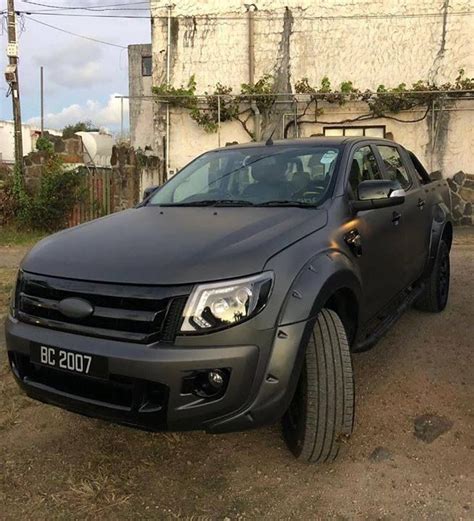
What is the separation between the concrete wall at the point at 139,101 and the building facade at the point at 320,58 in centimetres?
649

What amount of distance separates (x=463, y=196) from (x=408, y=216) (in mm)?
8858

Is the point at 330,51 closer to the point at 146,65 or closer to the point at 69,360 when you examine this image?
the point at 69,360

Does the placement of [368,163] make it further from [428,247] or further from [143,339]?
[143,339]

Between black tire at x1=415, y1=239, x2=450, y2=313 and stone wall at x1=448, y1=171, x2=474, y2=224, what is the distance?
294 inches

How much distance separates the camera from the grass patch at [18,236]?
417 inches

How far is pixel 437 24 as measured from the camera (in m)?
11.7

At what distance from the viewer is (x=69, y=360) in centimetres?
241

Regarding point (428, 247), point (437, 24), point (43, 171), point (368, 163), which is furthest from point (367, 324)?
point (437, 24)

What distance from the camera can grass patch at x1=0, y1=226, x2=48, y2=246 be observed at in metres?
10.6

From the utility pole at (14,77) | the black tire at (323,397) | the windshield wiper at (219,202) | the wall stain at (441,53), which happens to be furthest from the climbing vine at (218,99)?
the black tire at (323,397)

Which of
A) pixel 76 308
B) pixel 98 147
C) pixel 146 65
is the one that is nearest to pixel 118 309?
pixel 76 308

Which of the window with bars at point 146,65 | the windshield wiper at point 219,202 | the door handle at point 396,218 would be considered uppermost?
the window with bars at point 146,65

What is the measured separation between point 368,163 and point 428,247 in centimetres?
121

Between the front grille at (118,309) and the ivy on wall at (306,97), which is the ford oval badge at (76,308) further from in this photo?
the ivy on wall at (306,97)
